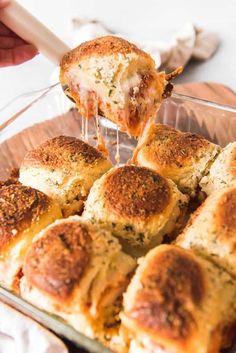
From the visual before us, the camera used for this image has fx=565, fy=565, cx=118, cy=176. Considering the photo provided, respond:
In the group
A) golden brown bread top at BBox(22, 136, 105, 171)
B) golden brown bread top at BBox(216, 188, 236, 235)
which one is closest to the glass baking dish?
golden brown bread top at BBox(22, 136, 105, 171)

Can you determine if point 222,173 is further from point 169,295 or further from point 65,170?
point 169,295

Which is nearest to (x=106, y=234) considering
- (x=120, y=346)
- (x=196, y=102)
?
(x=120, y=346)

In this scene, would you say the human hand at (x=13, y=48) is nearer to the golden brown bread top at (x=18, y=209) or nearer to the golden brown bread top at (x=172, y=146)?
the golden brown bread top at (x=172, y=146)

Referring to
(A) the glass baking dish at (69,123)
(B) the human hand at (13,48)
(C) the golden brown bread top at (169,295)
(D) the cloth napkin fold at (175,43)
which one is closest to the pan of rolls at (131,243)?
(C) the golden brown bread top at (169,295)

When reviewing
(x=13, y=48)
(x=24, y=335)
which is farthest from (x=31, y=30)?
(x=24, y=335)

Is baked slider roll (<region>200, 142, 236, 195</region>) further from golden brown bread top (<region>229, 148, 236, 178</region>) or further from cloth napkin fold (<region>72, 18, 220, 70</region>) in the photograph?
cloth napkin fold (<region>72, 18, 220, 70</region>)


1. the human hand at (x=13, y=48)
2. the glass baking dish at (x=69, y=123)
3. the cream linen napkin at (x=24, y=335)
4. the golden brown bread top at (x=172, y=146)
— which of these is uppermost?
the human hand at (x=13, y=48)

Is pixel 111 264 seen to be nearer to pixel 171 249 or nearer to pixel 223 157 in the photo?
pixel 171 249

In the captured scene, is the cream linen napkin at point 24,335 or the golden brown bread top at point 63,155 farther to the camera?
the golden brown bread top at point 63,155
